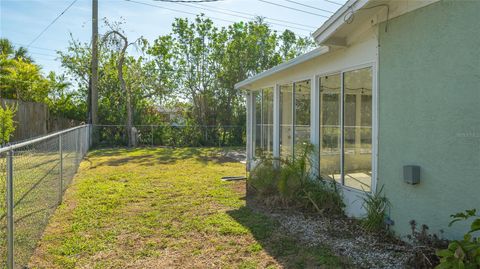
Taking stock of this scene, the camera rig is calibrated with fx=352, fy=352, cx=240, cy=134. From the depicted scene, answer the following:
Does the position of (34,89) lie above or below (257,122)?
above

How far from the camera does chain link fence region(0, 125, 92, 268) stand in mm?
3064

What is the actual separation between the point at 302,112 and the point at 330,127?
108 cm

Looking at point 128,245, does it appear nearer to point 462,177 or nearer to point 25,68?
point 462,177

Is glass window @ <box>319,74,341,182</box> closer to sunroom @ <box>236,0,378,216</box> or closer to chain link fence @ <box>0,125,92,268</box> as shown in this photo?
sunroom @ <box>236,0,378,216</box>

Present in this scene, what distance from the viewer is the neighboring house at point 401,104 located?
3283mm

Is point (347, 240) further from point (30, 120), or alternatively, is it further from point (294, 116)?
point (30, 120)

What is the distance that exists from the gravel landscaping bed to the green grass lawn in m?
0.19

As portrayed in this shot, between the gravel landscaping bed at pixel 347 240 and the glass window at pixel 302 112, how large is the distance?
65.8 inches

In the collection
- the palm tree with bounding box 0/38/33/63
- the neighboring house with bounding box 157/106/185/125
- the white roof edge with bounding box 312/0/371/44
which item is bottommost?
the neighboring house with bounding box 157/106/185/125

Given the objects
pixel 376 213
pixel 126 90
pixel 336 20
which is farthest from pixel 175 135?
pixel 376 213

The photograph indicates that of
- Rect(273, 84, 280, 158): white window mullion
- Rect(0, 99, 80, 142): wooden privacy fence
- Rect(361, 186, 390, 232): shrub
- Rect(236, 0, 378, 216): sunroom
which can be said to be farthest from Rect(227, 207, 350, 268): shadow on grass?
Rect(0, 99, 80, 142): wooden privacy fence

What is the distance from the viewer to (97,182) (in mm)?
7871

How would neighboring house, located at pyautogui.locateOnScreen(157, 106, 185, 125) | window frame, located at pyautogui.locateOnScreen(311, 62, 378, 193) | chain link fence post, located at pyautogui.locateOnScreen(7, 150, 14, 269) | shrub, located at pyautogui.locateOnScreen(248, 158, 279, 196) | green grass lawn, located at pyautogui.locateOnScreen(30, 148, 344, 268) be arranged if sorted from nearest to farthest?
chain link fence post, located at pyautogui.locateOnScreen(7, 150, 14, 269) < green grass lawn, located at pyautogui.locateOnScreen(30, 148, 344, 268) < window frame, located at pyautogui.locateOnScreen(311, 62, 378, 193) < shrub, located at pyautogui.locateOnScreen(248, 158, 279, 196) < neighboring house, located at pyautogui.locateOnScreen(157, 106, 185, 125)

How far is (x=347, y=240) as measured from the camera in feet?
13.8
